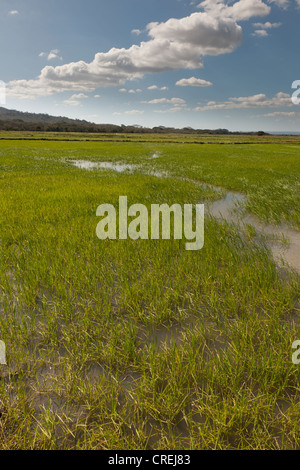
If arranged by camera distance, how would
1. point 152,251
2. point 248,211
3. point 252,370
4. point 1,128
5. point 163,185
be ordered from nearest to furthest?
point 252,370
point 152,251
point 248,211
point 163,185
point 1,128

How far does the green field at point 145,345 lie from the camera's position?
1720 millimetres

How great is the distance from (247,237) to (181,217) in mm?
1903

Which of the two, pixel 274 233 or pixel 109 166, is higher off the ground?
pixel 109 166

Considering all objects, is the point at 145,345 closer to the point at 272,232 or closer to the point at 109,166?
the point at 272,232

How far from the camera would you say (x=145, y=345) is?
245 cm

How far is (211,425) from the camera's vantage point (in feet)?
5.90

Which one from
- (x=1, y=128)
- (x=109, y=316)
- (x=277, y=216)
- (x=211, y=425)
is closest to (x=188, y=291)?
(x=109, y=316)

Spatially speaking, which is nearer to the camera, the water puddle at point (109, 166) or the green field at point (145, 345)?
the green field at point (145, 345)

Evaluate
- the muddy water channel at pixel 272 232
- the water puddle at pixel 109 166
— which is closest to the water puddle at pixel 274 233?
the muddy water channel at pixel 272 232

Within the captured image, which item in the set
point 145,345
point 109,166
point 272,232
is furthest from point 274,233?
point 109,166

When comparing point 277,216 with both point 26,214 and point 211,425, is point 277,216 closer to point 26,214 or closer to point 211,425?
point 211,425

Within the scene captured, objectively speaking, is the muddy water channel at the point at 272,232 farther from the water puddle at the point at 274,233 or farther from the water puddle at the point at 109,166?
the water puddle at the point at 109,166

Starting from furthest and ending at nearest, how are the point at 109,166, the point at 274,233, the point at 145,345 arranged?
the point at 109,166 < the point at 274,233 < the point at 145,345

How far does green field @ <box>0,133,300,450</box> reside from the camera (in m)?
1.72
